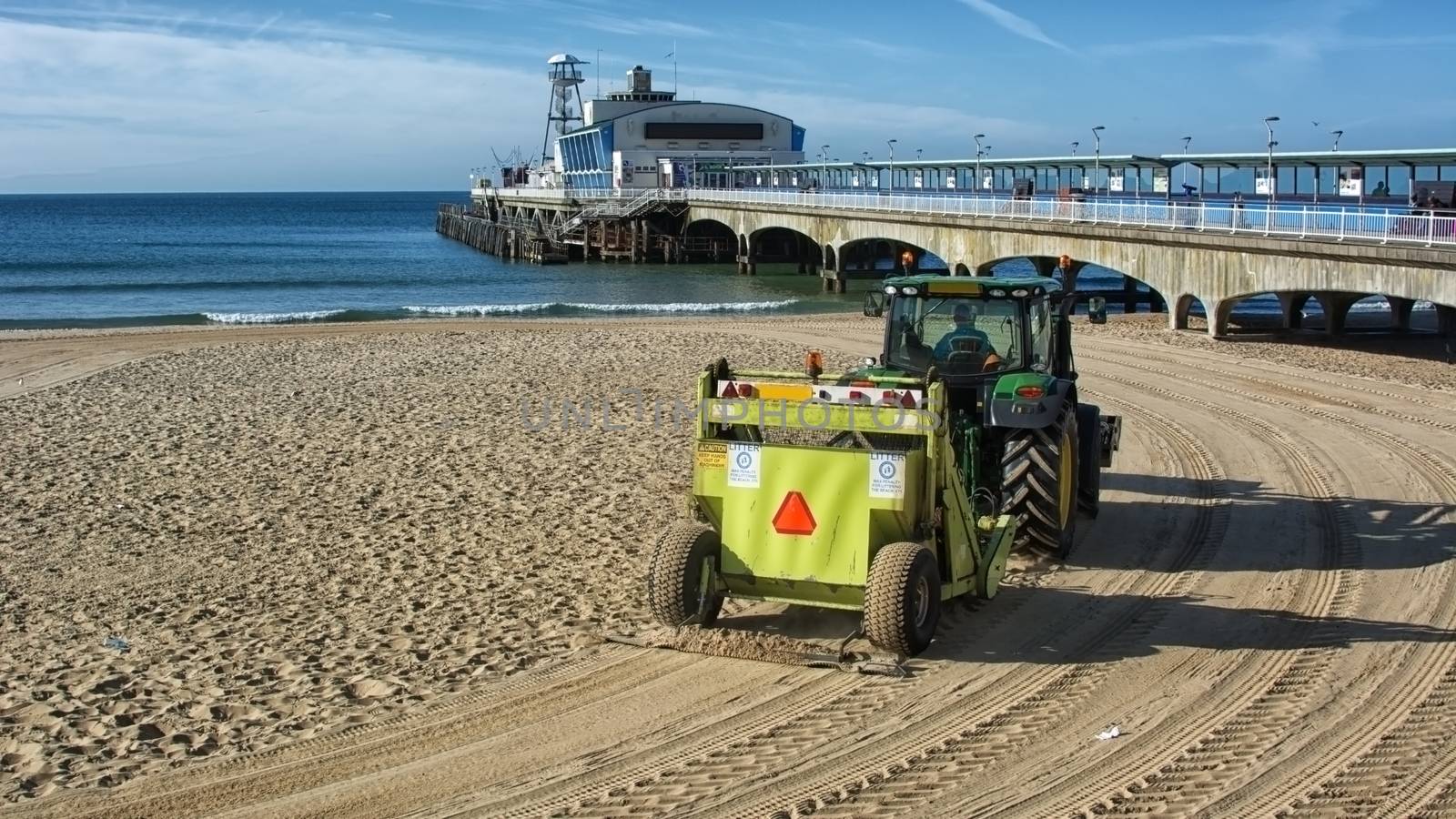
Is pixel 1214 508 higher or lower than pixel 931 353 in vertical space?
lower

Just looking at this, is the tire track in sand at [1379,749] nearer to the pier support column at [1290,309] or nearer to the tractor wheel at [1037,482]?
the tractor wheel at [1037,482]

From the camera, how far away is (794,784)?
20.5 ft

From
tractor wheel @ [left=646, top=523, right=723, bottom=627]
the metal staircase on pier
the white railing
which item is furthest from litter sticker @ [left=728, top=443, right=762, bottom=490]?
the metal staircase on pier

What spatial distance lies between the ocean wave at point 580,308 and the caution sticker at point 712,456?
30731 millimetres

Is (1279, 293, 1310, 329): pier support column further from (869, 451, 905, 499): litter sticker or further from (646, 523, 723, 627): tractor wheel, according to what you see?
(646, 523, 723, 627): tractor wheel

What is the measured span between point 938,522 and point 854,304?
32.7 m

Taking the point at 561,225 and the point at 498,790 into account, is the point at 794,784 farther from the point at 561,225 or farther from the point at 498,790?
the point at 561,225

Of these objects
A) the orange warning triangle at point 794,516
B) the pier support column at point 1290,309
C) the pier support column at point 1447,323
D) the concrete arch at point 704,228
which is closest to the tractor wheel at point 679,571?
the orange warning triangle at point 794,516

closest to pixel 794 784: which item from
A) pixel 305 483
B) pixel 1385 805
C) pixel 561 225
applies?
pixel 1385 805

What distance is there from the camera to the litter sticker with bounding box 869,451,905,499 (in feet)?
25.2

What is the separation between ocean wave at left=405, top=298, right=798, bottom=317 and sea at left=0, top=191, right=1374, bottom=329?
2.1 inches

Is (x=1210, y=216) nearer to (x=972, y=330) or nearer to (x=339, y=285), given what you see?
(x=972, y=330)

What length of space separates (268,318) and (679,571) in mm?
31673

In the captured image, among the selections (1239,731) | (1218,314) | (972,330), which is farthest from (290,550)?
(1218,314)
